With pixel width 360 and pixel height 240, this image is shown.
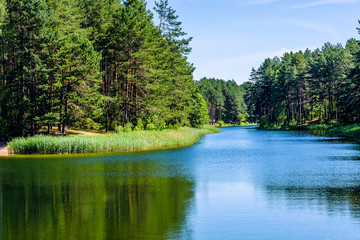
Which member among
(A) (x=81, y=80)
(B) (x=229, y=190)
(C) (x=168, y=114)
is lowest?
(B) (x=229, y=190)

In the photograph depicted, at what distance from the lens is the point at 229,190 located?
1889 cm

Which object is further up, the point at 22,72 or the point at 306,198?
the point at 22,72

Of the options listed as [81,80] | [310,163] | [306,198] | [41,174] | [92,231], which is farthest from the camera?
[81,80]

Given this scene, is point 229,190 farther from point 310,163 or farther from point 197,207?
point 310,163

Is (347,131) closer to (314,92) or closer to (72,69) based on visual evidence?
(314,92)

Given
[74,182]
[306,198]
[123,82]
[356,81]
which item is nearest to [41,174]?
[74,182]

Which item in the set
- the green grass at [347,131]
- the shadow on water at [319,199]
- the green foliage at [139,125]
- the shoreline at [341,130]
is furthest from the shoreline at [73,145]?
the green grass at [347,131]

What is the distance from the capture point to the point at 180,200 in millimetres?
16375

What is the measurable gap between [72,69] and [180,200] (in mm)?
32324

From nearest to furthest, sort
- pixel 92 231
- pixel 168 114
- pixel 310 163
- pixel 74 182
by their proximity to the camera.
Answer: pixel 92 231 < pixel 74 182 < pixel 310 163 < pixel 168 114

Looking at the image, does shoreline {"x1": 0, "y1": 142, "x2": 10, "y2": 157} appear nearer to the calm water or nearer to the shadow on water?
the calm water

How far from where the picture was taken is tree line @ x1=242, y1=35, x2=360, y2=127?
221ft

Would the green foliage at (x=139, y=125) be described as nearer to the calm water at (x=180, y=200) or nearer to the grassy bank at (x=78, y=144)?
the grassy bank at (x=78, y=144)

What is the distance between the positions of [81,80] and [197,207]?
33.2 meters
